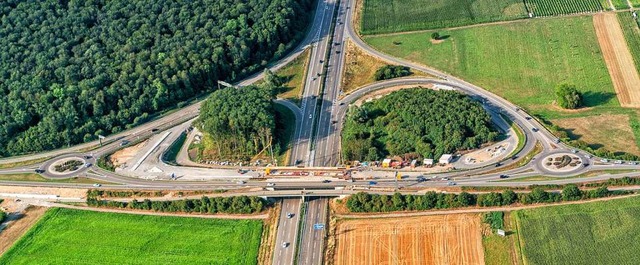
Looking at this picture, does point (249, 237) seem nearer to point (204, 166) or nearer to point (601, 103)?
point (204, 166)

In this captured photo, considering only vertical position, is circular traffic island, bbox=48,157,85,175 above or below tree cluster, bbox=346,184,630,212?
above

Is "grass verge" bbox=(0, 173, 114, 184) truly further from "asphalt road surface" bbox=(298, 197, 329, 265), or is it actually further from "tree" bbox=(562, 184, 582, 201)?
"tree" bbox=(562, 184, 582, 201)

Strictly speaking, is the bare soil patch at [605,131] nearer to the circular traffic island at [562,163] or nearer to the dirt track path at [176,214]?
the circular traffic island at [562,163]

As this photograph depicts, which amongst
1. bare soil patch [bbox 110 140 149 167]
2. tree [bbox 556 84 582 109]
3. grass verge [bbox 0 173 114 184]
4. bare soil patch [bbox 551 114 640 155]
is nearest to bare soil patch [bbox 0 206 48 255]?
grass verge [bbox 0 173 114 184]

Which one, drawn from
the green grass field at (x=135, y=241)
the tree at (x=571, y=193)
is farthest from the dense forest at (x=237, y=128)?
the tree at (x=571, y=193)

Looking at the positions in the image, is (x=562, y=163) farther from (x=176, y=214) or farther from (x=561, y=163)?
(x=176, y=214)

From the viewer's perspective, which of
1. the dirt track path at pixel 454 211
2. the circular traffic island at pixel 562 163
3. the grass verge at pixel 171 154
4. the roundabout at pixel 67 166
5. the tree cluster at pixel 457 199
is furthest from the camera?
the grass verge at pixel 171 154

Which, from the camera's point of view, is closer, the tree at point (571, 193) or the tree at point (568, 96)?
the tree at point (571, 193)
